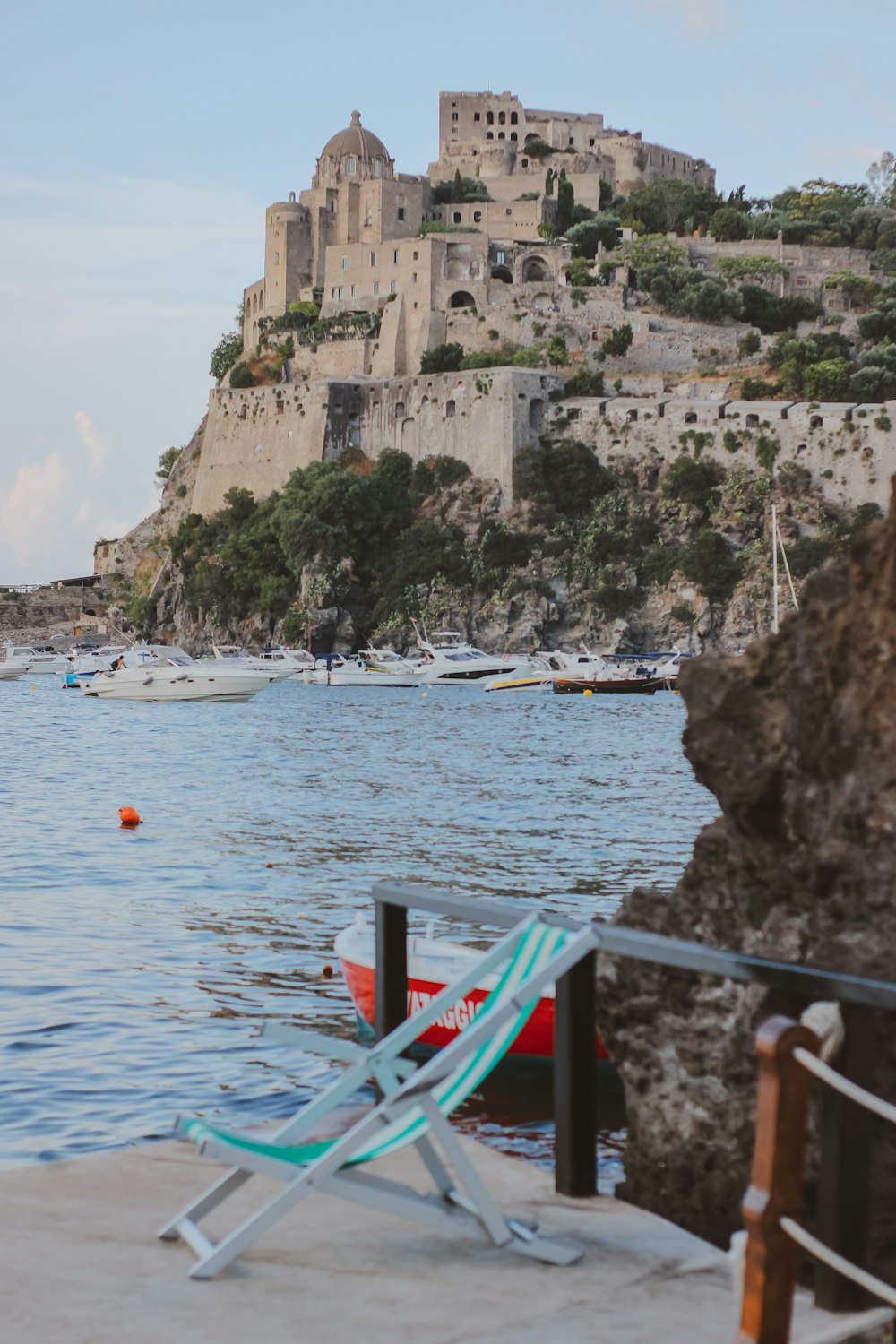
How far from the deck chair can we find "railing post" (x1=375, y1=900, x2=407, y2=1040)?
111cm

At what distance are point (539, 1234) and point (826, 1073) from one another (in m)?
1.42

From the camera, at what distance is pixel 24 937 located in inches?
471

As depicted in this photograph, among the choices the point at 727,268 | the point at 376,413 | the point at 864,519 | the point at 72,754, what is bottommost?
the point at 72,754

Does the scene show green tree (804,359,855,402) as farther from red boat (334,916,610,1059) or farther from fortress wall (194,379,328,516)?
red boat (334,916,610,1059)

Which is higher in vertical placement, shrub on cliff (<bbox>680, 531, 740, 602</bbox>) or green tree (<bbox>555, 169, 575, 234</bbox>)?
green tree (<bbox>555, 169, 575, 234</bbox>)

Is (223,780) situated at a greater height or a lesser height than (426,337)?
lesser

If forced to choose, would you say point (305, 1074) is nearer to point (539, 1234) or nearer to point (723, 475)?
point (539, 1234)

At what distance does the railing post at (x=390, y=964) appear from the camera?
17.2ft

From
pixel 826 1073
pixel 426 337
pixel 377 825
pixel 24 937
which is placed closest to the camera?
pixel 826 1073

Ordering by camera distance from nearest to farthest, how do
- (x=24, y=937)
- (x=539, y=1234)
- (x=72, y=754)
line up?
(x=539, y=1234) → (x=24, y=937) → (x=72, y=754)

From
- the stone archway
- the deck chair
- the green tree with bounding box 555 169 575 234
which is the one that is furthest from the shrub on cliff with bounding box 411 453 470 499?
the deck chair

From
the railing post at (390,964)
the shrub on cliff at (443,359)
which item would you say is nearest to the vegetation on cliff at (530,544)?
the shrub on cliff at (443,359)

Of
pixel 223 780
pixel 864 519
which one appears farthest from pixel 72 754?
pixel 864 519

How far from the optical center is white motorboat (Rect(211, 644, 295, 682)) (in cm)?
6044
